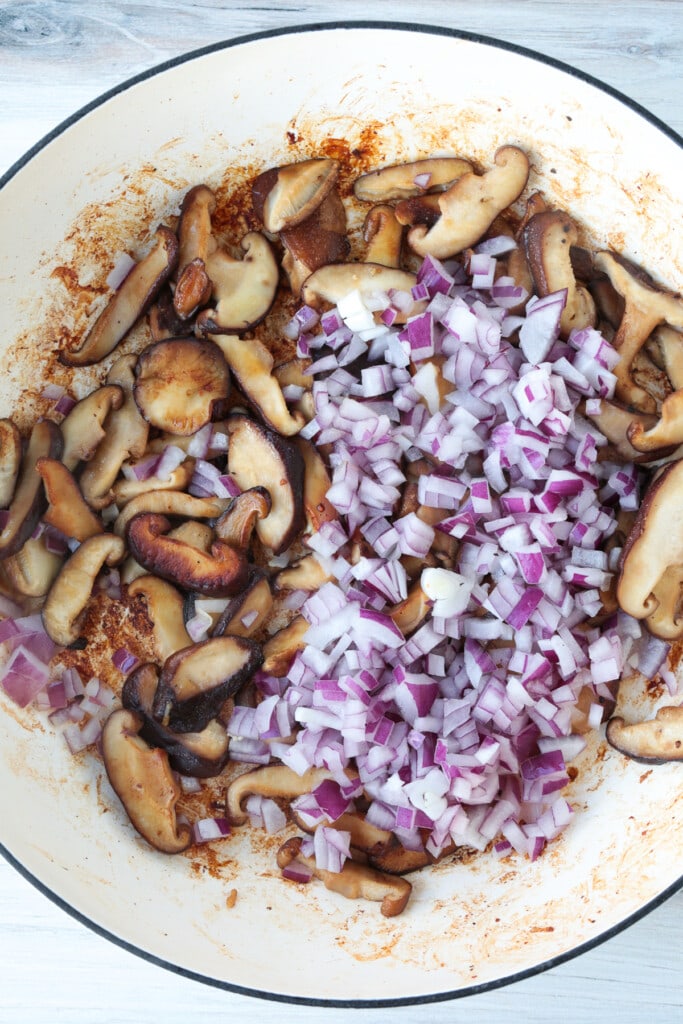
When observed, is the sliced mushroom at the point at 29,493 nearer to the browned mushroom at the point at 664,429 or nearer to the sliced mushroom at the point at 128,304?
the sliced mushroom at the point at 128,304

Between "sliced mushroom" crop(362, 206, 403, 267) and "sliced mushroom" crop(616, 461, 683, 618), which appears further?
"sliced mushroom" crop(362, 206, 403, 267)

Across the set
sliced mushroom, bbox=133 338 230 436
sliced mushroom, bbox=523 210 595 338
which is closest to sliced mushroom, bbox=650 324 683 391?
sliced mushroom, bbox=523 210 595 338

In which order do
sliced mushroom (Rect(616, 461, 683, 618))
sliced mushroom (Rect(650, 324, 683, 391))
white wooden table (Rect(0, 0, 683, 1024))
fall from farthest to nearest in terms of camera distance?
white wooden table (Rect(0, 0, 683, 1024))
sliced mushroom (Rect(650, 324, 683, 391))
sliced mushroom (Rect(616, 461, 683, 618))

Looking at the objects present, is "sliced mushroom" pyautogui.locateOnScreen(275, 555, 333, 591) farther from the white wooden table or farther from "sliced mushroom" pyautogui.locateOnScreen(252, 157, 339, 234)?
the white wooden table

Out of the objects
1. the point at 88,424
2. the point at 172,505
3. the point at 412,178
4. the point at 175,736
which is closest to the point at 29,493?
the point at 88,424

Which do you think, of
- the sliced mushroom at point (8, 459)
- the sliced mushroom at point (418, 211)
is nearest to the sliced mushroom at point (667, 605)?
the sliced mushroom at point (418, 211)
